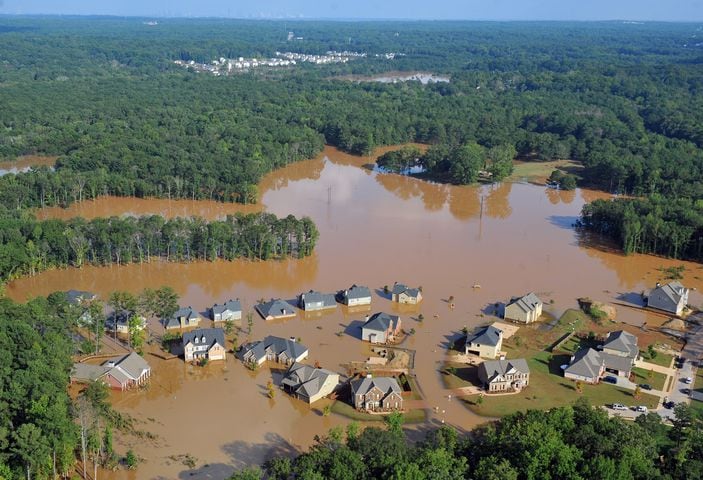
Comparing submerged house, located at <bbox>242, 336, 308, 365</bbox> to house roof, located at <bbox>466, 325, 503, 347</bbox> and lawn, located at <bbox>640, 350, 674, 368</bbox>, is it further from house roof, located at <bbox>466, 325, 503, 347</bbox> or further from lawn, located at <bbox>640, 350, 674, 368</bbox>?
lawn, located at <bbox>640, 350, 674, 368</bbox>

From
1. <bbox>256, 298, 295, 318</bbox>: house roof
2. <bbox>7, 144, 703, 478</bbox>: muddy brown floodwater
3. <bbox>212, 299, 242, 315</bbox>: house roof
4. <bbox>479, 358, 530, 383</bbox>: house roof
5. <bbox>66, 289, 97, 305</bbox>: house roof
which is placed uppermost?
<bbox>479, 358, 530, 383</bbox>: house roof

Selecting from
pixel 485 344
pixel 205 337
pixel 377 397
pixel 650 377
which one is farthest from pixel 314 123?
pixel 377 397

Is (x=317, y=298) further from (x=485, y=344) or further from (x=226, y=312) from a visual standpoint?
(x=485, y=344)

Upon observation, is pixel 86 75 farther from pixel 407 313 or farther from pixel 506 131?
pixel 407 313

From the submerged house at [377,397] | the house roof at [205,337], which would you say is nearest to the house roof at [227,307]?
the house roof at [205,337]

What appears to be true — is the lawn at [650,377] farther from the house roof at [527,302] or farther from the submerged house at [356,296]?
the submerged house at [356,296]

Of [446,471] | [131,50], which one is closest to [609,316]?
[446,471]

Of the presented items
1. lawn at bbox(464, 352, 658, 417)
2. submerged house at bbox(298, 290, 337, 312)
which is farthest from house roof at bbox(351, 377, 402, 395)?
submerged house at bbox(298, 290, 337, 312)
